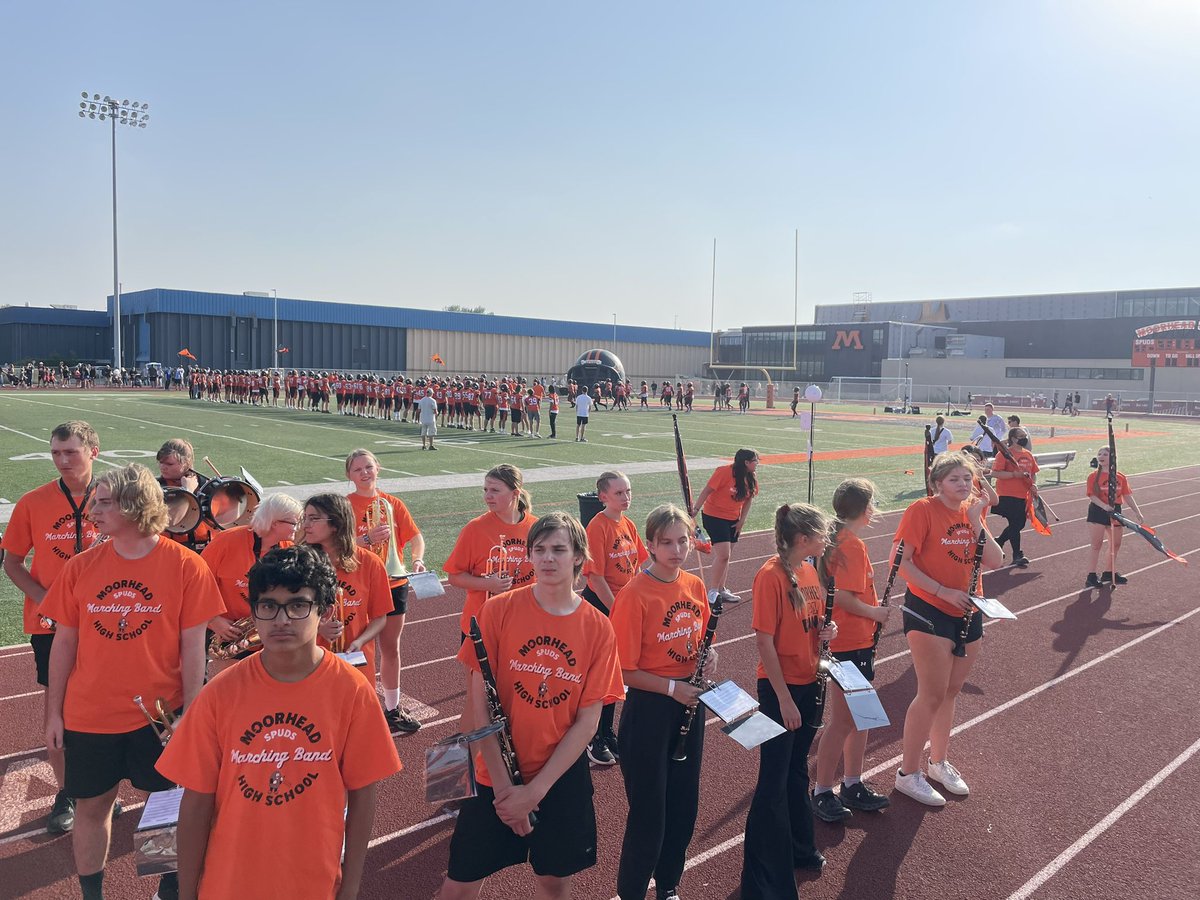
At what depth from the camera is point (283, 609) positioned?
2.47 meters

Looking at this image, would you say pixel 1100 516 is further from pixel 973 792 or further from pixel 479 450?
pixel 479 450

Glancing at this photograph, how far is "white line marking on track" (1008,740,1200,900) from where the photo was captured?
167 inches

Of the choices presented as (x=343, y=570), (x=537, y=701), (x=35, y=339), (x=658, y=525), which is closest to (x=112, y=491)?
(x=343, y=570)

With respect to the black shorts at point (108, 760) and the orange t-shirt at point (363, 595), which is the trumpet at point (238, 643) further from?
the black shorts at point (108, 760)

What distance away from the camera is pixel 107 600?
345 centimetres

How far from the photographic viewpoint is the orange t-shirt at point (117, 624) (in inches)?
135

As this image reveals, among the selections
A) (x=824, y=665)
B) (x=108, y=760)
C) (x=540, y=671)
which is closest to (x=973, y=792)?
(x=824, y=665)

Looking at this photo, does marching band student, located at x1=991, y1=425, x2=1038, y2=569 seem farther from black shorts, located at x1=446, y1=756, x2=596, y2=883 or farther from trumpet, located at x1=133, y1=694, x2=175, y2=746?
trumpet, located at x1=133, y1=694, x2=175, y2=746

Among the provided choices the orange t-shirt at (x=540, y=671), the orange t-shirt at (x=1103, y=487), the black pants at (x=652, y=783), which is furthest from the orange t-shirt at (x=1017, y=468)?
the orange t-shirt at (x=540, y=671)

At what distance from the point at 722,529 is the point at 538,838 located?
6.04 meters

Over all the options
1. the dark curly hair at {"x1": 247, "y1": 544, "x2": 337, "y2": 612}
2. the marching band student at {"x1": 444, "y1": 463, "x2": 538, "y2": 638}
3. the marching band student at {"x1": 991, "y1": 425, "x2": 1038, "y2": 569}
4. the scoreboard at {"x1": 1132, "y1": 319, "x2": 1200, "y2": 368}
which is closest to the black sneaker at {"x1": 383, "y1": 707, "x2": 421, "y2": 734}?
the marching band student at {"x1": 444, "y1": 463, "x2": 538, "y2": 638}

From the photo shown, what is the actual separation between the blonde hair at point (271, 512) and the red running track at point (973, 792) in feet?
5.83

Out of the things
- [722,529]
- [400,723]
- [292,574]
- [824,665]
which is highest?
[292,574]

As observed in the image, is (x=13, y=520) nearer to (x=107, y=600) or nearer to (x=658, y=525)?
(x=107, y=600)
